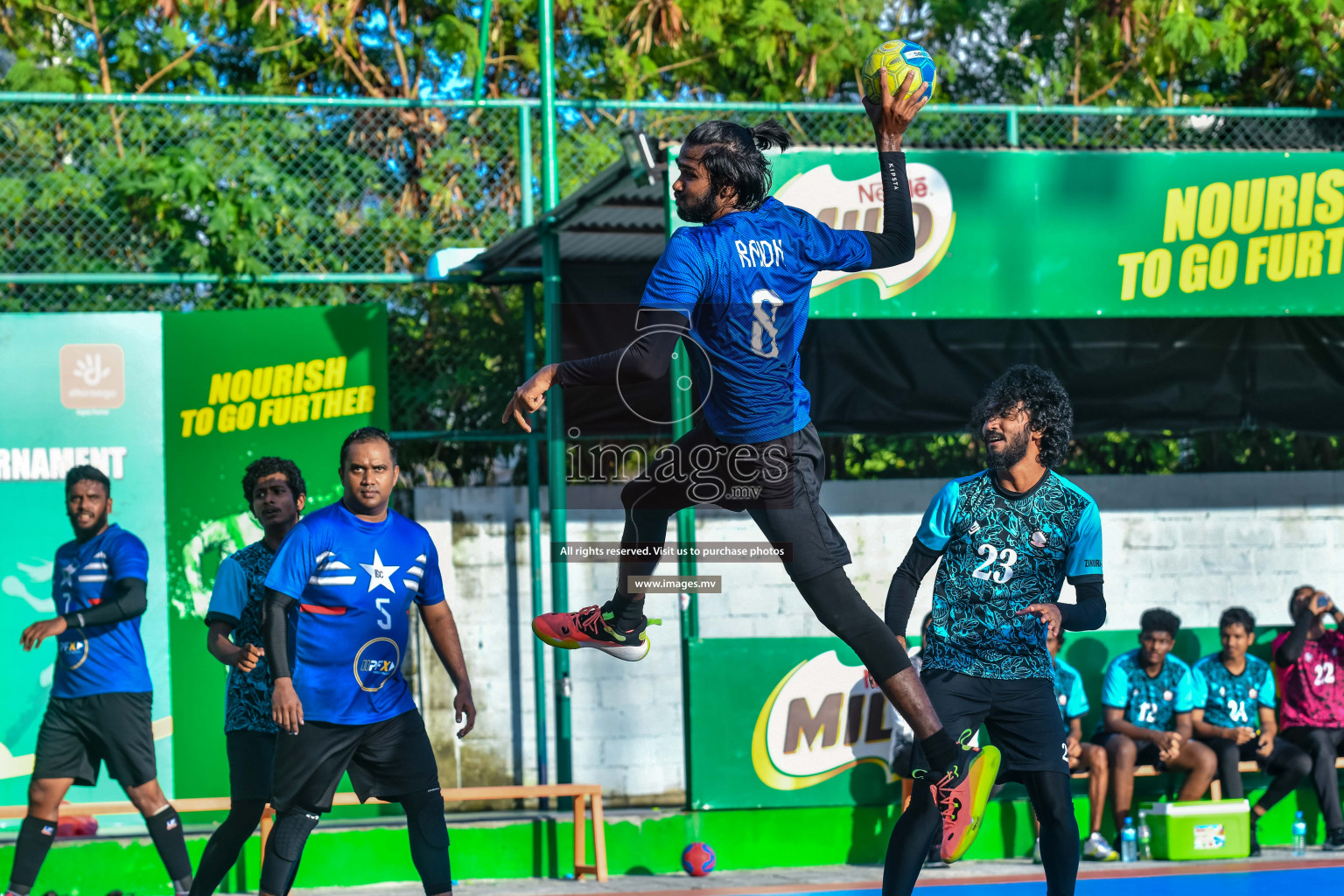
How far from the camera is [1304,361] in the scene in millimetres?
10609

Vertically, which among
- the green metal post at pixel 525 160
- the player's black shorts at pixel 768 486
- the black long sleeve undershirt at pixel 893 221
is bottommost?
the player's black shorts at pixel 768 486

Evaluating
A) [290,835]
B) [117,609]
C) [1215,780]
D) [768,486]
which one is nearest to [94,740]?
[117,609]

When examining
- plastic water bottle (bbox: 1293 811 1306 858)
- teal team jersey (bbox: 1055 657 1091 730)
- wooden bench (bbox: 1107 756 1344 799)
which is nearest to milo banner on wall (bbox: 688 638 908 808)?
teal team jersey (bbox: 1055 657 1091 730)

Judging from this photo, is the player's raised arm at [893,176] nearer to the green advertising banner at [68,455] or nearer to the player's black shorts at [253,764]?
the player's black shorts at [253,764]

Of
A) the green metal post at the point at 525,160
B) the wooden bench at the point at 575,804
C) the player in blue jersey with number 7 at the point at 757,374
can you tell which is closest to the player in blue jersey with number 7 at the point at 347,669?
the player in blue jersey with number 7 at the point at 757,374

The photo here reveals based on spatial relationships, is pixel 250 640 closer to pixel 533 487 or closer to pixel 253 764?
pixel 253 764

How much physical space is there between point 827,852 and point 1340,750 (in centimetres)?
358

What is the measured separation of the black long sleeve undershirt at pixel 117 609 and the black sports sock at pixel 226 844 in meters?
1.33

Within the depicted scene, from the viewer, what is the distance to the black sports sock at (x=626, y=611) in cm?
496

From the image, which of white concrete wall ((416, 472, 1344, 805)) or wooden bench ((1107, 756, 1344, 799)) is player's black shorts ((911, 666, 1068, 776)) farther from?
white concrete wall ((416, 472, 1344, 805))

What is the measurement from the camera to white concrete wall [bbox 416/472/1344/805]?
406 inches

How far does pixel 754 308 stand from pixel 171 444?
5.95 m

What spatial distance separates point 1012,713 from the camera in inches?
220

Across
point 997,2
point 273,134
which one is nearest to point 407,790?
point 273,134
